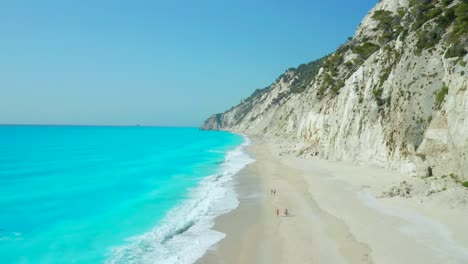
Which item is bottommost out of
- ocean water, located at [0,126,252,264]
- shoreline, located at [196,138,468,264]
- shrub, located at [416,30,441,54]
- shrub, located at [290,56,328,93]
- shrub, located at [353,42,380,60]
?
ocean water, located at [0,126,252,264]

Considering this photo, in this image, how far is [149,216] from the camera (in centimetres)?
2538

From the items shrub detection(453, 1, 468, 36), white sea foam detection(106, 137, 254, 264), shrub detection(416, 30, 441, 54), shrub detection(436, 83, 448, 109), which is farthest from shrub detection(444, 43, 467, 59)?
white sea foam detection(106, 137, 254, 264)

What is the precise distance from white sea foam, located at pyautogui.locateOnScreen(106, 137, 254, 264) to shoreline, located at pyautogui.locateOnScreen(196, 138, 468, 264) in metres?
0.73

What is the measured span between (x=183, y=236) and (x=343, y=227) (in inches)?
343

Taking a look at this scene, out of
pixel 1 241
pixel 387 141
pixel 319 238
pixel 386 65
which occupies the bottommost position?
pixel 1 241

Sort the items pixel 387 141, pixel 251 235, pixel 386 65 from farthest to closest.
Result: pixel 386 65, pixel 387 141, pixel 251 235

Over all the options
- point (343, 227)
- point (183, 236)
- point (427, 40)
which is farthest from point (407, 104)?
point (183, 236)

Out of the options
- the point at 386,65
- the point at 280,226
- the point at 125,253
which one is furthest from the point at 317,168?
the point at 125,253

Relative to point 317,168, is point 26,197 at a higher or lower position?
lower

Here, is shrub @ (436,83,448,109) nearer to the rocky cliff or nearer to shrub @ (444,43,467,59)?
the rocky cliff

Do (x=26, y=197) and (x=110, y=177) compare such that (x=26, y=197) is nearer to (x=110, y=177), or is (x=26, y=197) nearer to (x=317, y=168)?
(x=110, y=177)

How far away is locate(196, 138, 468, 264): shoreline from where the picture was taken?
15.8 meters

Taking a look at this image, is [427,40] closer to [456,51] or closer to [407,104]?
[407,104]

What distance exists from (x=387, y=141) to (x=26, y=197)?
33030 millimetres
